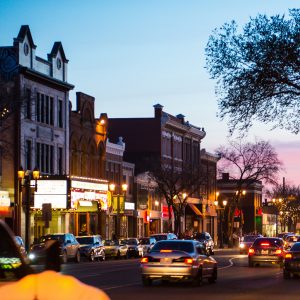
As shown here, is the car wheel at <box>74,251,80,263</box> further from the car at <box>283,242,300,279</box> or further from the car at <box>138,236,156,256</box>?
the car at <box>283,242,300,279</box>

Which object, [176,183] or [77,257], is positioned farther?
[176,183]

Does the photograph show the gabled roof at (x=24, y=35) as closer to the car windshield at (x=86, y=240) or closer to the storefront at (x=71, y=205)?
the storefront at (x=71, y=205)

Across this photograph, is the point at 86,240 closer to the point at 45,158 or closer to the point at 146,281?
the point at 45,158

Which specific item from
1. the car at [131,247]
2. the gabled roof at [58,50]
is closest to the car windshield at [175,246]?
the car at [131,247]

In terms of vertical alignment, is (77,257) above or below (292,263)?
below

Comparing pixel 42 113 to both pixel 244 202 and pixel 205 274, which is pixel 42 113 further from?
pixel 244 202

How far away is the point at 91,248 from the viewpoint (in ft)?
187

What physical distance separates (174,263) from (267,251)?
58.4ft

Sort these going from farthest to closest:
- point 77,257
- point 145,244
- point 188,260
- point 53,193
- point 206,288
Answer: point 145,244 < point 53,193 < point 77,257 < point 188,260 < point 206,288

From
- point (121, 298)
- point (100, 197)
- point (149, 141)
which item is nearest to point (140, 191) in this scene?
point (149, 141)

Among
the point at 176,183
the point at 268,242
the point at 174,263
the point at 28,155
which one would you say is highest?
the point at 28,155

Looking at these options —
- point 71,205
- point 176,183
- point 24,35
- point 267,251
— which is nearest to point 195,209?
point 176,183

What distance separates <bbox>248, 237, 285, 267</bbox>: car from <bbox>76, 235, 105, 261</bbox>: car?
1222 centimetres

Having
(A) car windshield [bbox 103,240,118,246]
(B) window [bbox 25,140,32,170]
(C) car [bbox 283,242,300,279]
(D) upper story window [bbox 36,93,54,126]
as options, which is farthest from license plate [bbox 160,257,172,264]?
(D) upper story window [bbox 36,93,54,126]
